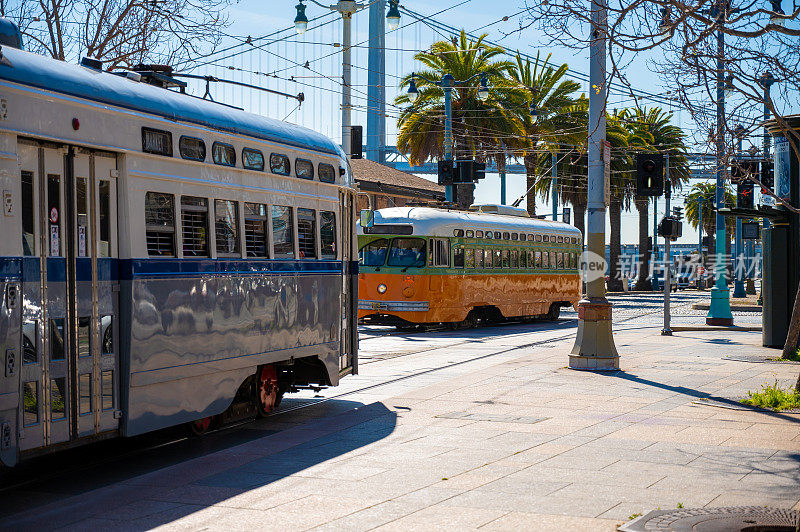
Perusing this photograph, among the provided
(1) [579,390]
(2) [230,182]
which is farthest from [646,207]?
(2) [230,182]

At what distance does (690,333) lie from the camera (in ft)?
85.7

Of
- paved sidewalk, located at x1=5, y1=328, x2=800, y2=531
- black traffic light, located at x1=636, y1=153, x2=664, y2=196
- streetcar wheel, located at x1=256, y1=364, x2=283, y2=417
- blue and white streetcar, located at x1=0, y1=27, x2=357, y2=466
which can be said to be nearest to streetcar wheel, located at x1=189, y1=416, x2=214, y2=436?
blue and white streetcar, located at x1=0, y1=27, x2=357, y2=466

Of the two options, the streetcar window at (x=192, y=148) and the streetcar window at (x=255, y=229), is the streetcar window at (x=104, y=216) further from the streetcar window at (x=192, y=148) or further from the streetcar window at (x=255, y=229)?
the streetcar window at (x=255, y=229)

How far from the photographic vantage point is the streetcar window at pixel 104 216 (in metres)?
8.31

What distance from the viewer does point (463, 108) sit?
43.1 metres

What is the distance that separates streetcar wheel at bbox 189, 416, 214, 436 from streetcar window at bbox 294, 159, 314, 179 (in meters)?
2.91

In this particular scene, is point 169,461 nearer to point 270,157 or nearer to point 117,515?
point 117,515

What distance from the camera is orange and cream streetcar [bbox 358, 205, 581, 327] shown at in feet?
86.8

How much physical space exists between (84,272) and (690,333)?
20646 mm

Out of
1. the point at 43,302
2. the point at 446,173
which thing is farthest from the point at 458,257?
the point at 43,302

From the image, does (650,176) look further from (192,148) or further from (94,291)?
(94,291)

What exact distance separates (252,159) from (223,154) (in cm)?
58

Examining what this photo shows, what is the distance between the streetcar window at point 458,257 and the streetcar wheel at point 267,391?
15597 mm

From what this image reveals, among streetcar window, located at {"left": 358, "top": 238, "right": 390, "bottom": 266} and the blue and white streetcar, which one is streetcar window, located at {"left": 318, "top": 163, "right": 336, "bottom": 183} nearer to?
the blue and white streetcar
